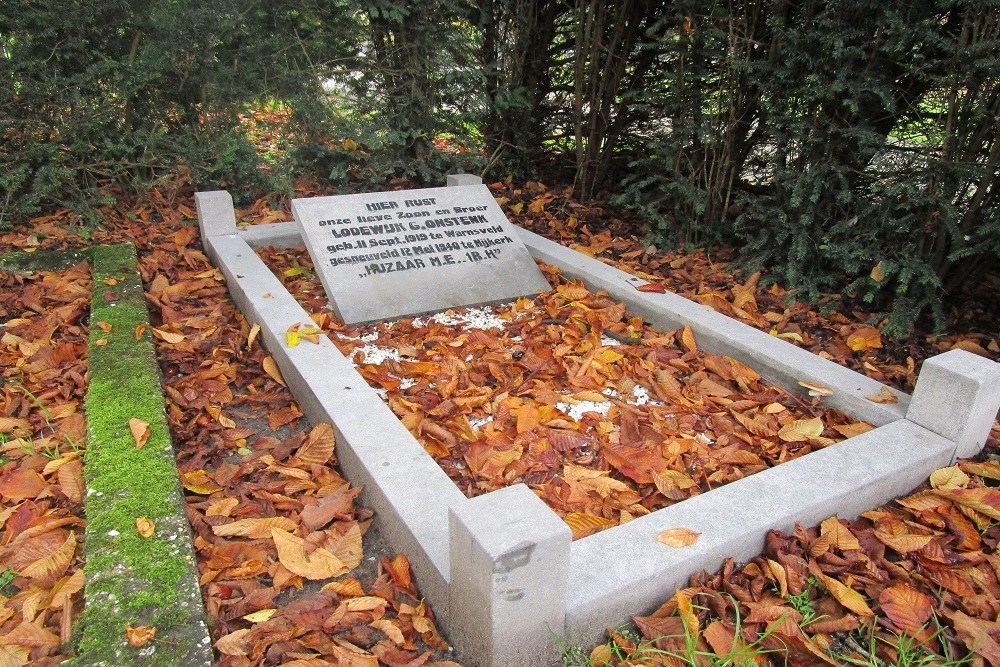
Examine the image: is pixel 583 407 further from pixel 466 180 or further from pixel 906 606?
pixel 466 180

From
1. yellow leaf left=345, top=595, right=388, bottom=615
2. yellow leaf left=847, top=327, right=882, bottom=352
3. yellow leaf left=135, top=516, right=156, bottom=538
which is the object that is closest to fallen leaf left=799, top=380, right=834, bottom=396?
yellow leaf left=847, top=327, right=882, bottom=352

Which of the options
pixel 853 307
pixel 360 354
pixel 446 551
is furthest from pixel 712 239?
pixel 446 551

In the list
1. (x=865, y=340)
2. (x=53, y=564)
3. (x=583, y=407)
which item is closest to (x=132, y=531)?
(x=53, y=564)

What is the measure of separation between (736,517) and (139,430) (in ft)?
6.65

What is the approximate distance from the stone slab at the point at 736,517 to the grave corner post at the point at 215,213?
3.57m

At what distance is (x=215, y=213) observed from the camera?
15.1ft

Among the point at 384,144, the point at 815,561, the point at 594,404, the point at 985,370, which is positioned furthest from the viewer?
the point at 384,144

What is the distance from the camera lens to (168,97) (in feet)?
17.5

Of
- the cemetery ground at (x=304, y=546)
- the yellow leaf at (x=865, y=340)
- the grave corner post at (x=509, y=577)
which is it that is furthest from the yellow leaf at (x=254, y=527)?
the yellow leaf at (x=865, y=340)

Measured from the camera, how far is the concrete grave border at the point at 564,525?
5.53ft

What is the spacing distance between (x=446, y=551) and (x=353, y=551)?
15.2 inches

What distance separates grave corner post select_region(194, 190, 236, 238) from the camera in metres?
4.59

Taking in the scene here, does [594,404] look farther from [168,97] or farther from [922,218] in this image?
[168,97]

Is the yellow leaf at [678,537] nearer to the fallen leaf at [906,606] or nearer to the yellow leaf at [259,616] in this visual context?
the fallen leaf at [906,606]
